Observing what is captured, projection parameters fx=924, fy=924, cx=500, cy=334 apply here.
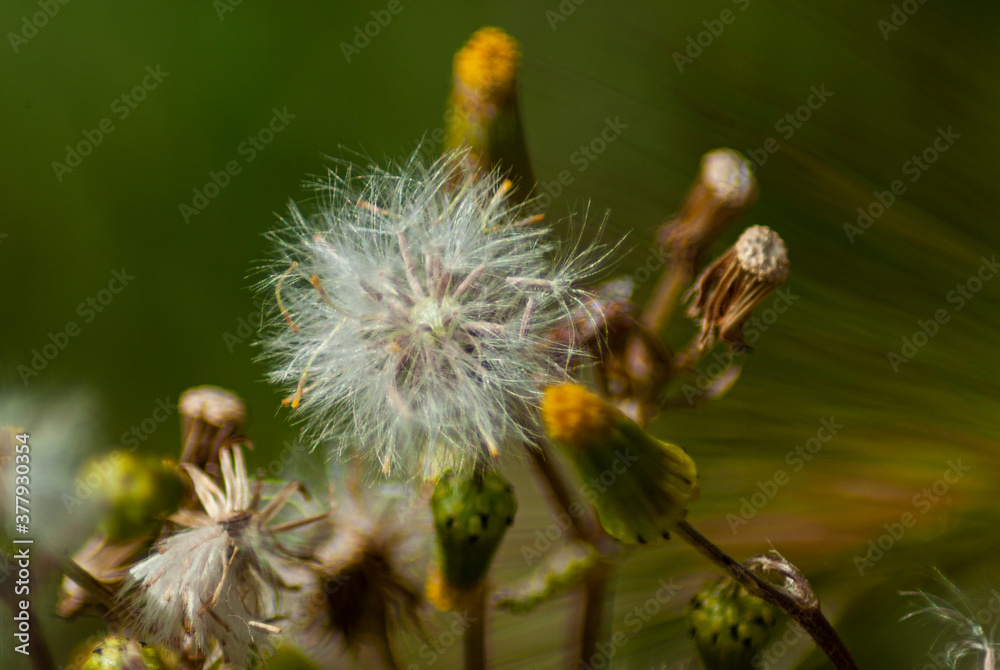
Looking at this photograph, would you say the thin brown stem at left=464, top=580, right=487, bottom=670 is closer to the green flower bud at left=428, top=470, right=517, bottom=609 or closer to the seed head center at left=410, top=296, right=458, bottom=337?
the green flower bud at left=428, top=470, right=517, bottom=609

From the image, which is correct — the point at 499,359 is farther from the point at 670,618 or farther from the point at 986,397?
the point at 986,397

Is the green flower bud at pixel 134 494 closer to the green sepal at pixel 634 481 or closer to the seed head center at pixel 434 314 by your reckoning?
the seed head center at pixel 434 314

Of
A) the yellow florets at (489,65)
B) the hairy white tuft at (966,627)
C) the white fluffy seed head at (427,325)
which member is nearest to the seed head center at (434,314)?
the white fluffy seed head at (427,325)

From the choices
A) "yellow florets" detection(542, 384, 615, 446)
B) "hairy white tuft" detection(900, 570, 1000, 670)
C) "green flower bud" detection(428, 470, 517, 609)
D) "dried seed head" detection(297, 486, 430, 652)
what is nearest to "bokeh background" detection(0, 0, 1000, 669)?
"hairy white tuft" detection(900, 570, 1000, 670)

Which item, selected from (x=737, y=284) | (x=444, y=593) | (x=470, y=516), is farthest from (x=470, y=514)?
(x=737, y=284)

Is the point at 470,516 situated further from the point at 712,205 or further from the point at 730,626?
the point at 712,205
